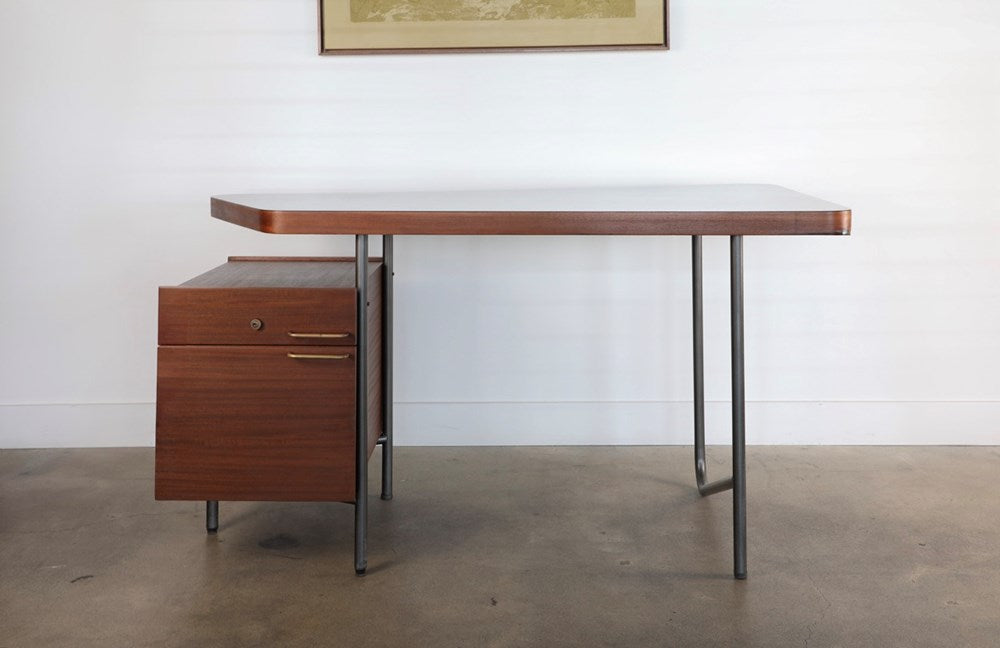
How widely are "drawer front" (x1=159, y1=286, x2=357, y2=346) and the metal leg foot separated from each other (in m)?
0.38

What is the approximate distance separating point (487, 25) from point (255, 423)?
1.42m

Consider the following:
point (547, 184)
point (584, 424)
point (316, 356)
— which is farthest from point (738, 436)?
point (547, 184)

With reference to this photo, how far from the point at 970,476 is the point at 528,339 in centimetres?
129

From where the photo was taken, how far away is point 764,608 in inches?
82.0

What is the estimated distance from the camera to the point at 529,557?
7.71ft

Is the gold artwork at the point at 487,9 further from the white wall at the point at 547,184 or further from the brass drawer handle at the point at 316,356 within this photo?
the brass drawer handle at the point at 316,356

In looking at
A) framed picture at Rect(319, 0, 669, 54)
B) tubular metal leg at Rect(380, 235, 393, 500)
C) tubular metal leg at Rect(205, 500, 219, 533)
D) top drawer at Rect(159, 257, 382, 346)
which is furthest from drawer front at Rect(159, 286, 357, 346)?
framed picture at Rect(319, 0, 669, 54)

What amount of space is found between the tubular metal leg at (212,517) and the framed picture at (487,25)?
4.42 feet

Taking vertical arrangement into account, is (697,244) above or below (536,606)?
above

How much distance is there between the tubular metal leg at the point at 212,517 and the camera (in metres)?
2.50

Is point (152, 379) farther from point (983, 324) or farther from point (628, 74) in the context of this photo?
point (983, 324)

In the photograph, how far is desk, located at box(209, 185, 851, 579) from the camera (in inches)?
79.1

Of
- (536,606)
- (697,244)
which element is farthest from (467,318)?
(536,606)

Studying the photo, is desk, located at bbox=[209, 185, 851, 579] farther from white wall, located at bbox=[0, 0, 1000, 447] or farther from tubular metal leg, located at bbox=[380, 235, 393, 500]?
white wall, located at bbox=[0, 0, 1000, 447]
